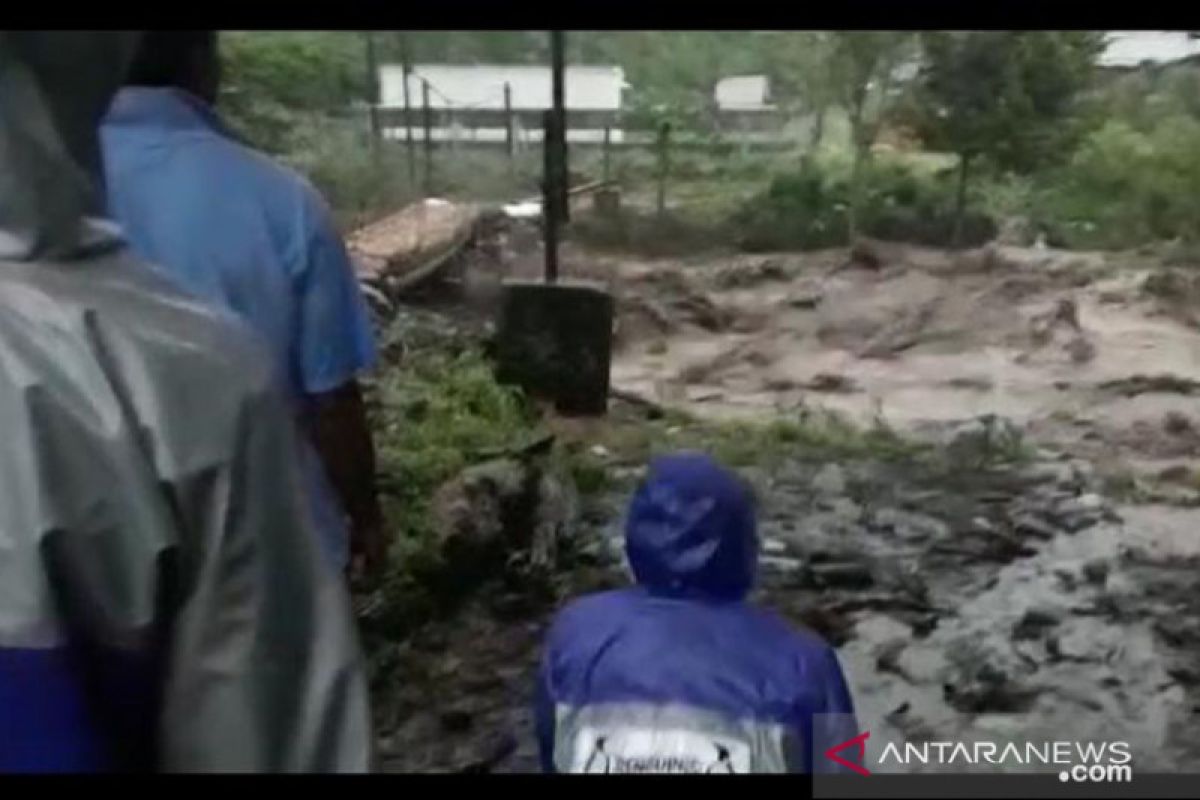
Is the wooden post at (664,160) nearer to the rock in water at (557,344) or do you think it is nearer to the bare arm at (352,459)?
the rock in water at (557,344)

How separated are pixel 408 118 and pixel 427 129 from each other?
0.03 metres

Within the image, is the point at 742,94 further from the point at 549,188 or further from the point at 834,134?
the point at 549,188

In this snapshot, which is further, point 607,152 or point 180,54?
point 607,152

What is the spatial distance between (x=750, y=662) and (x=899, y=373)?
62 cm

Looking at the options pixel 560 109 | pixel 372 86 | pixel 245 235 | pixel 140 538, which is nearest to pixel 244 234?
pixel 245 235

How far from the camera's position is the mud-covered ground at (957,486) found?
9.58 feet

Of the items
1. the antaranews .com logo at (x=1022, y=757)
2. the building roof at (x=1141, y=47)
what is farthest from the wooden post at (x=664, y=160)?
the antaranews .com logo at (x=1022, y=757)

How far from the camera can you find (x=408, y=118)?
2.91 metres

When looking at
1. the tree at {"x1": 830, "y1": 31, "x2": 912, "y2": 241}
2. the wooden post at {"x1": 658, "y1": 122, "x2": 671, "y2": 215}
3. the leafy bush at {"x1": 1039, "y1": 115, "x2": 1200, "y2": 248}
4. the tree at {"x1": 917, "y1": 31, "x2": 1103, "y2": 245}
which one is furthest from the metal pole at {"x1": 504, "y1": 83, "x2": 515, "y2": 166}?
the leafy bush at {"x1": 1039, "y1": 115, "x2": 1200, "y2": 248}

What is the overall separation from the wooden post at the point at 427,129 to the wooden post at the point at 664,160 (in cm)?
31

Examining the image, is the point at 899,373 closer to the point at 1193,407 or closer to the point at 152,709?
the point at 1193,407

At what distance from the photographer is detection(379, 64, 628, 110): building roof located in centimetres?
288

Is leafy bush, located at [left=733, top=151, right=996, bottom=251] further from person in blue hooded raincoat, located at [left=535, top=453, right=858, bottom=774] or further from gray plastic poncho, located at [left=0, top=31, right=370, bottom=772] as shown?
gray plastic poncho, located at [left=0, top=31, right=370, bottom=772]
